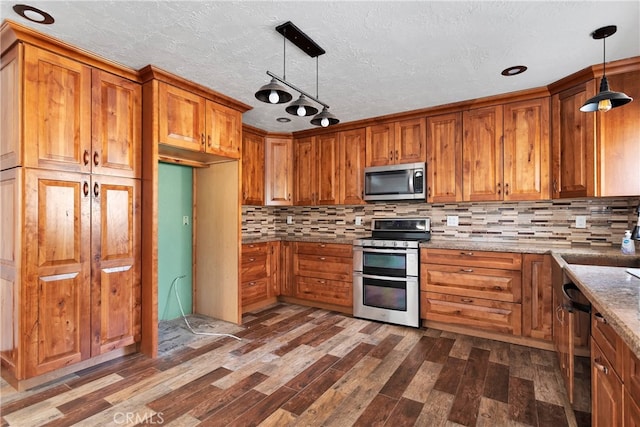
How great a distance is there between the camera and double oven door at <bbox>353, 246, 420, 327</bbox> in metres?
3.38

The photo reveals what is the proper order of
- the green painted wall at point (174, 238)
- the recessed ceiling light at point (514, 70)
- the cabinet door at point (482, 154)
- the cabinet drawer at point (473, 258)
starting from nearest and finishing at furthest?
the recessed ceiling light at point (514, 70) → the cabinet drawer at point (473, 258) → the cabinet door at point (482, 154) → the green painted wall at point (174, 238)

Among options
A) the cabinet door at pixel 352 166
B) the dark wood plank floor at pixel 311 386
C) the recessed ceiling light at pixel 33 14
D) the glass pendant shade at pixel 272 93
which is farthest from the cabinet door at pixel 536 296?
the recessed ceiling light at pixel 33 14

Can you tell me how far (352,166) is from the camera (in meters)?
4.07

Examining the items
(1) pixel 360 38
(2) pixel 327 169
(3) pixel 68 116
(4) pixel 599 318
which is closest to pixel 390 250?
(2) pixel 327 169

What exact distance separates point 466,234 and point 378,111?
1.73 metres

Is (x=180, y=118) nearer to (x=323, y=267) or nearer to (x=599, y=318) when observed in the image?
(x=323, y=267)

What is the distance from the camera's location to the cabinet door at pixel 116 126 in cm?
244

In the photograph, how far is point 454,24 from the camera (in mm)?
1978

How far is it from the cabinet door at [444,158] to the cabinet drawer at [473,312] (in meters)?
1.06

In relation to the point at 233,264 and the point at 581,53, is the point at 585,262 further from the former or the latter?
the point at 233,264

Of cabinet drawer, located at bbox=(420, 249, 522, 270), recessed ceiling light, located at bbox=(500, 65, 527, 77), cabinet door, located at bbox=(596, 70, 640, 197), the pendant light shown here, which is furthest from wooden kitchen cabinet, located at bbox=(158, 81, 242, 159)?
cabinet door, located at bbox=(596, 70, 640, 197)

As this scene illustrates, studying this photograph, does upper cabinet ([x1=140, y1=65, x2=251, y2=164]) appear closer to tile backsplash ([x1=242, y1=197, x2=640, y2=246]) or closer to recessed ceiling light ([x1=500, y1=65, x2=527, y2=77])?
tile backsplash ([x1=242, y1=197, x2=640, y2=246])

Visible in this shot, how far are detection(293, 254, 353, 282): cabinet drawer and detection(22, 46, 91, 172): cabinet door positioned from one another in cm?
254

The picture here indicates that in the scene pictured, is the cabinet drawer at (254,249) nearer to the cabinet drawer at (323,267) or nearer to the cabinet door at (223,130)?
the cabinet drawer at (323,267)
